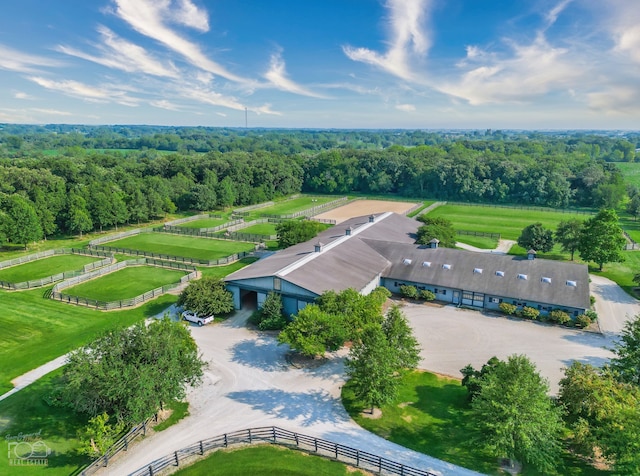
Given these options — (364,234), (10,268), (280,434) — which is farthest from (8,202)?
(280,434)

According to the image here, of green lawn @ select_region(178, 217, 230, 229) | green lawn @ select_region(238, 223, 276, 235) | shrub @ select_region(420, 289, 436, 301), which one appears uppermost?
shrub @ select_region(420, 289, 436, 301)

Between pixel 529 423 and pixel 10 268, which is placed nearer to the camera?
pixel 529 423

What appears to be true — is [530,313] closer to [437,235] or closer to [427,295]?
[427,295]

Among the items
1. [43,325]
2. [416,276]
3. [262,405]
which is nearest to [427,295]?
[416,276]

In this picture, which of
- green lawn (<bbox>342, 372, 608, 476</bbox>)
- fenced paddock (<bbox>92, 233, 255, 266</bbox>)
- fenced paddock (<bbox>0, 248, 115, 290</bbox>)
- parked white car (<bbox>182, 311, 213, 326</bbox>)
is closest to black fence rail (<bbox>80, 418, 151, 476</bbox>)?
green lawn (<bbox>342, 372, 608, 476</bbox>)

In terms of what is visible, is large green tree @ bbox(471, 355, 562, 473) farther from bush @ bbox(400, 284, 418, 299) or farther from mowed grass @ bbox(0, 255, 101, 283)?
mowed grass @ bbox(0, 255, 101, 283)

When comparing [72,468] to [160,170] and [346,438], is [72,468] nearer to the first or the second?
[346,438]
